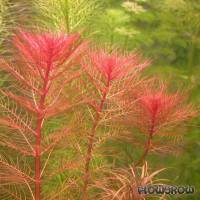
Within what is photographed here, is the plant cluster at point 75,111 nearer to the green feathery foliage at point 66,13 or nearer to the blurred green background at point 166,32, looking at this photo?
the green feathery foliage at point 66,13

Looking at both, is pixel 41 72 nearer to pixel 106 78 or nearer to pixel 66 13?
pixel 106 78

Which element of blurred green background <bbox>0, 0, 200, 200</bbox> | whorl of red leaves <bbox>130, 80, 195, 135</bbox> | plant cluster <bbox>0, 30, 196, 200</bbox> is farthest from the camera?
blurred green background <bbox>0, 0, 200, 200</bbox>

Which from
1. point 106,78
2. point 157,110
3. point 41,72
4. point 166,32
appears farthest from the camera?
point 166,32

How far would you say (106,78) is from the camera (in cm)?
245

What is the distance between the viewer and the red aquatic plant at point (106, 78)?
94.9 inches

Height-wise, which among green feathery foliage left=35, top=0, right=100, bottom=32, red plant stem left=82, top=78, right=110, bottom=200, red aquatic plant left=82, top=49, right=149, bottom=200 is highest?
green feathery foliage left=35, top=0, right=100, bottom=32

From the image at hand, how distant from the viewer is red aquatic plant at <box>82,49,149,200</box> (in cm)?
241

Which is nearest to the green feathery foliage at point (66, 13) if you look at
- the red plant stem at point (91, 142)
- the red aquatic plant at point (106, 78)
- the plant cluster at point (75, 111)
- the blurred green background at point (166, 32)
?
the blurred green background at point (166, 32)

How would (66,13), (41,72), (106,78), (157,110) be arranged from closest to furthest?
(41,72)
(106,78)
(157,110)
(66,13)

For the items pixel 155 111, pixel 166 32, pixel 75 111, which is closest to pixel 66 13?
pixel 75 111

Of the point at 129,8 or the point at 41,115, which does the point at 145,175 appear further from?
the point at 129,8

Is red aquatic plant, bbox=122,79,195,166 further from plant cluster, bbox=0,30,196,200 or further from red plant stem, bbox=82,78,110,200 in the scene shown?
red plant stem, bbox=82,78,110,200

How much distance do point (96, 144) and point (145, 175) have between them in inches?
15.0

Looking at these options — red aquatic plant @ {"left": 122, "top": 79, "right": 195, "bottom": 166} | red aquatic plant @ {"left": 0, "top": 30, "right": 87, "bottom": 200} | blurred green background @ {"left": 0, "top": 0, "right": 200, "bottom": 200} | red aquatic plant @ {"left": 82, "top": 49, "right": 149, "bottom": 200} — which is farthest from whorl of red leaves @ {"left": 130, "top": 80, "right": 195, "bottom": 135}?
red aquatic plant @ {"left": 0, "top": 30, "right": 87, "bottom": 200}
